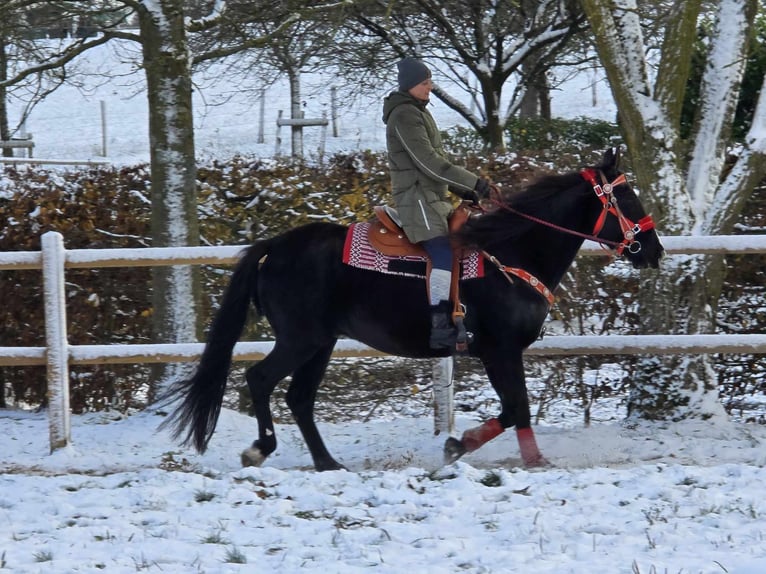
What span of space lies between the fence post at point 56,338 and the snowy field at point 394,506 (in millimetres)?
232

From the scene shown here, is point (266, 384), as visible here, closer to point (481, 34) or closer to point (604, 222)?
point (604, 222)

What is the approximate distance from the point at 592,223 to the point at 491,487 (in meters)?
1.86

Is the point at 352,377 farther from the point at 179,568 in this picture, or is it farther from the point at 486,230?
the point at 179,568

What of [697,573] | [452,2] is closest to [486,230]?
[697,573]

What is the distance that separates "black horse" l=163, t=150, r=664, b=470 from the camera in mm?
5969

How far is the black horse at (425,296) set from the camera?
5969mm

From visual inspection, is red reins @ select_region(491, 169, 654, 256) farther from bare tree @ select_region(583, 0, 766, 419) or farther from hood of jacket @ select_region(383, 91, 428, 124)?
bare tree @ select_region(583, 0, 766, 419)

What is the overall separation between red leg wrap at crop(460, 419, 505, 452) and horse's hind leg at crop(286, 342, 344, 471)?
87 cm

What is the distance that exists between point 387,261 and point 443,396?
1433 millimetres

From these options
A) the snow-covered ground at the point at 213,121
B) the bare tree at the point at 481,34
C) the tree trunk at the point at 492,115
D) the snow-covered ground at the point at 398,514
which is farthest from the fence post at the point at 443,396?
the snow-covered ground at the point at 213,121

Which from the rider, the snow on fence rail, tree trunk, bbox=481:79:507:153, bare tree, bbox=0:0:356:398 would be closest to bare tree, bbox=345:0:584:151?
tree trunk, bbox=481:79:507:153

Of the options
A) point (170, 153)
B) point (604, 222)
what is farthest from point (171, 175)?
point (604, 222)

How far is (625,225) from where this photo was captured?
5.96 meters

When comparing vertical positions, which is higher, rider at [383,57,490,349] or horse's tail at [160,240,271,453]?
rider at [383,57,490,349]
